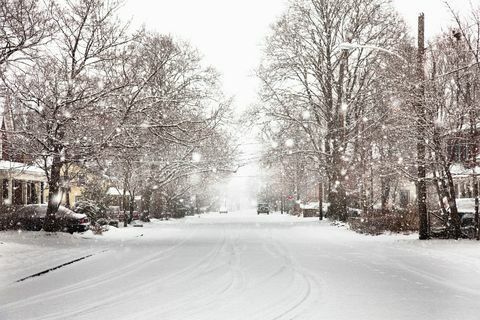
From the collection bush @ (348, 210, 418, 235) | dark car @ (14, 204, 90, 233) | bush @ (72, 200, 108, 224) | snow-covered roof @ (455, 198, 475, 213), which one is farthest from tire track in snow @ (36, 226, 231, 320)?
bush @ (72, 200, 108, 224)

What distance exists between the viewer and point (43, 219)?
96.2 ft

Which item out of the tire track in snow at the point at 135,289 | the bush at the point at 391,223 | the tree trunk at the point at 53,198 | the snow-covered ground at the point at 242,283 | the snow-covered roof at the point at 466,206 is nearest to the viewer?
the tire track in snow at the point at 135,289

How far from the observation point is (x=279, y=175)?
8919 centimetres

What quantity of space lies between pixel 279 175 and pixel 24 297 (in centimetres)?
7960

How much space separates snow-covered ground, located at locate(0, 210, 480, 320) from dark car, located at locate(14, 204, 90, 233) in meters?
7.73

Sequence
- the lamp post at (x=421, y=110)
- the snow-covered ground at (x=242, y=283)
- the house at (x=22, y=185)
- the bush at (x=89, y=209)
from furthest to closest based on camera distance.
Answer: the house at (x=22, y=185), the bush at (x=89, y=209), the lamp post at (x=421, y=110), the snow-covered ground at (x=242, y=283)

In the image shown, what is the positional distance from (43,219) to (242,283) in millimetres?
19974

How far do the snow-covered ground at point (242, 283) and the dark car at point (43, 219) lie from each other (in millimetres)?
7733

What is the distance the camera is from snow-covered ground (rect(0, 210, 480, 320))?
8789 millimetres

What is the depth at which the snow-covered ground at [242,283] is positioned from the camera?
879cm

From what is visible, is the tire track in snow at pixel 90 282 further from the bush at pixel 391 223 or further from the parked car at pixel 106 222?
the parked car at pixel 106 222

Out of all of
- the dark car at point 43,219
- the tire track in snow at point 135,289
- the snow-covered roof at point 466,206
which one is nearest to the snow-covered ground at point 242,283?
the tire track in snow at point 135,289

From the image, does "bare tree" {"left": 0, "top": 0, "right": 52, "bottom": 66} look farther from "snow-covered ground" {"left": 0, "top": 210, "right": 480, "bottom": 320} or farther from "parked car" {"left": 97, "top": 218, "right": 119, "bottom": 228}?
"parked car" {"left": 97, "top": 218, "right": 119, "bottom": 228}

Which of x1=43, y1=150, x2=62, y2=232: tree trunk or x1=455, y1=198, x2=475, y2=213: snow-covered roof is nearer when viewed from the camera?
x1=455, y1=198, x2=475, y2=213: snow-covered roof
